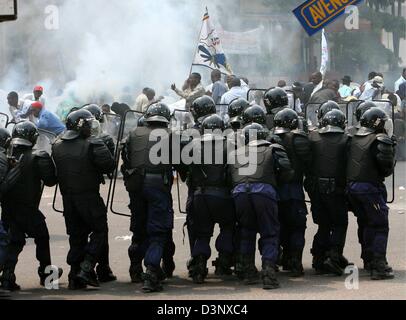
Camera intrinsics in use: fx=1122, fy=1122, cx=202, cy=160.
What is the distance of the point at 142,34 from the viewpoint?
29828mm

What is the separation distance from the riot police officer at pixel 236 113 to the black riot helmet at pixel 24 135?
1.91 m

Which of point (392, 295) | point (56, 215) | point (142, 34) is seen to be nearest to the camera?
point (392, 295)

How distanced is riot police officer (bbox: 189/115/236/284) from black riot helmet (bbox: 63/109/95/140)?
3.20 feet

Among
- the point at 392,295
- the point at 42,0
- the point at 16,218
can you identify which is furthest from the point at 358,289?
the point at 42,0

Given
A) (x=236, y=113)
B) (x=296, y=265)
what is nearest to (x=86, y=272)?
(x=296, y=265)

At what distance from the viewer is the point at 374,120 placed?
1035 cm

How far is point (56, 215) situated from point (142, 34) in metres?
14.8

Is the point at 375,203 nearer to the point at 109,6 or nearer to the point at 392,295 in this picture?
the point at 392,295

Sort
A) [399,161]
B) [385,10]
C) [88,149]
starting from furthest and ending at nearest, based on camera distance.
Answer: [385,10]
[399,161]
[88,149]

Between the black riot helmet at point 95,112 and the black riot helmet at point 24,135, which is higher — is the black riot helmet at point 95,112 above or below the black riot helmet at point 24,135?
above

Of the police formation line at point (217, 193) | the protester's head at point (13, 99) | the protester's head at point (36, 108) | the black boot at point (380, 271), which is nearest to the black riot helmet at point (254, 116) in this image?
the police formation line at point (217, 193)

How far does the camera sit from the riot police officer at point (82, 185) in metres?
9.97

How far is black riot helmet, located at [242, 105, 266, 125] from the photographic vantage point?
10344 mm

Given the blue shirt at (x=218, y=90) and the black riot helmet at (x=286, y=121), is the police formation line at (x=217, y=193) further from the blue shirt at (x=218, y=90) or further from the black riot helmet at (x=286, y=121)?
the blue shirt at (x=218, y=90)
